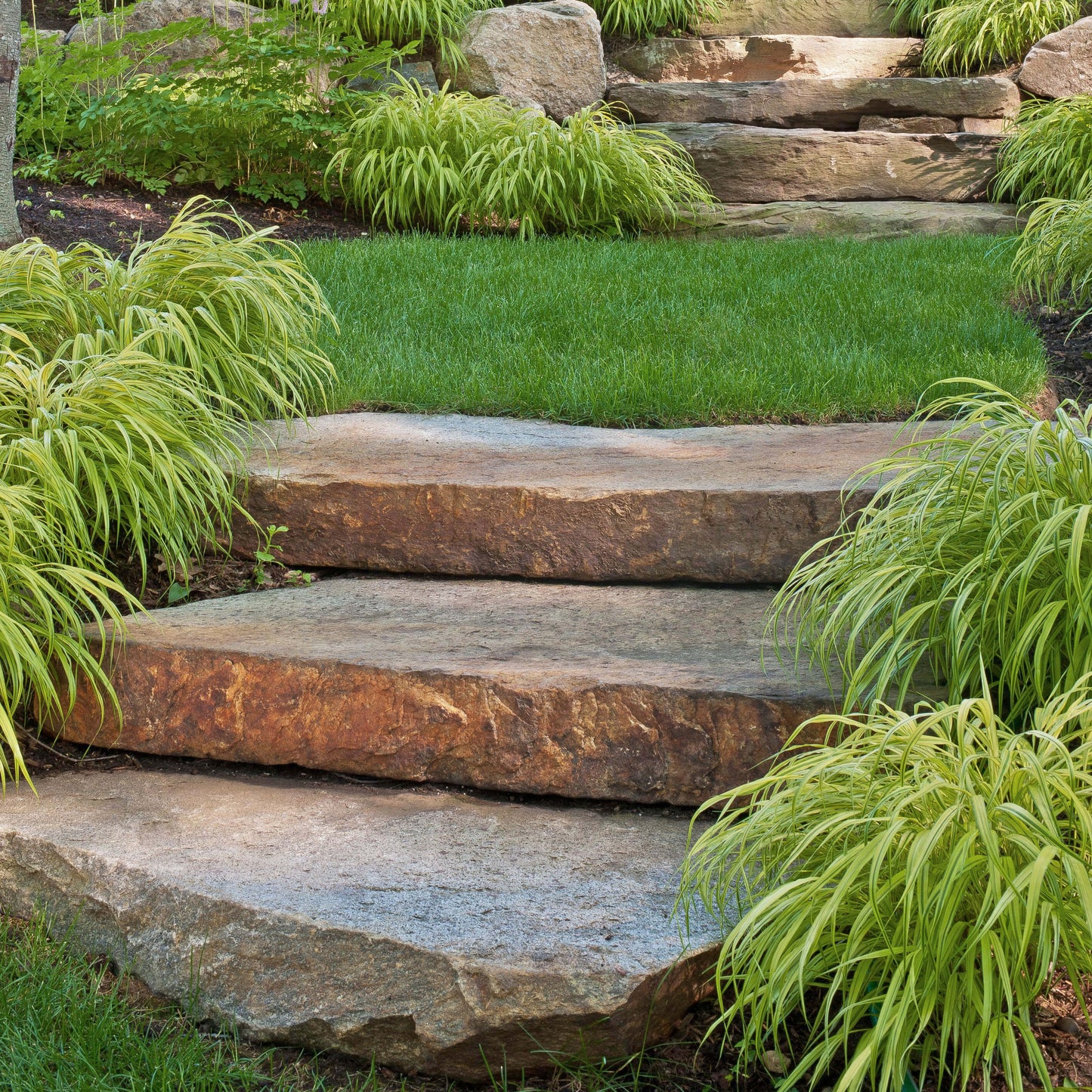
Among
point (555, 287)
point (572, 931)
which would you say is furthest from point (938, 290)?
point (572, 931)

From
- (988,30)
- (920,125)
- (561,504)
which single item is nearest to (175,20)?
(920,125)

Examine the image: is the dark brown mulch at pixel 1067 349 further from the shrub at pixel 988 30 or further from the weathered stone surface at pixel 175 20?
the weathered stone surface at pixel 175 20

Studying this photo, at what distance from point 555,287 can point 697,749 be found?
3.07m

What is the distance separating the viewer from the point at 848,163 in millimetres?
6816

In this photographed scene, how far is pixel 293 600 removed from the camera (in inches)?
110

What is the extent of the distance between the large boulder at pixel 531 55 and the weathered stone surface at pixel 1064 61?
2.73 m

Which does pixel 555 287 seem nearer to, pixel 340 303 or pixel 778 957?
pixel 340 303

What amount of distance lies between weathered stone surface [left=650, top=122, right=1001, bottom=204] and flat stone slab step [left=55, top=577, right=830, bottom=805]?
4817 mm

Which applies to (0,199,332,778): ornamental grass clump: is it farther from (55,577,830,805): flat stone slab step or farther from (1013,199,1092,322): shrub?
(1013,199,1092,322): shrub

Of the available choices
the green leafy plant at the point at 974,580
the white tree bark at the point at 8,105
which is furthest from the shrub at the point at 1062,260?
the white tree bark at the point at 8,105

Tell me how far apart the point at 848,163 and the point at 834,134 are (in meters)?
0.21

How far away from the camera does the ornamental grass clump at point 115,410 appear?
2.43m

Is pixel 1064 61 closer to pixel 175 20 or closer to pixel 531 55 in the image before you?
pixel 531 55

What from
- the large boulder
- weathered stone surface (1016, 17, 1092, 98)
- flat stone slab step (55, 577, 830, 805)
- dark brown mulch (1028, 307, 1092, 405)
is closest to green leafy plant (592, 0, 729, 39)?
the large boulder
